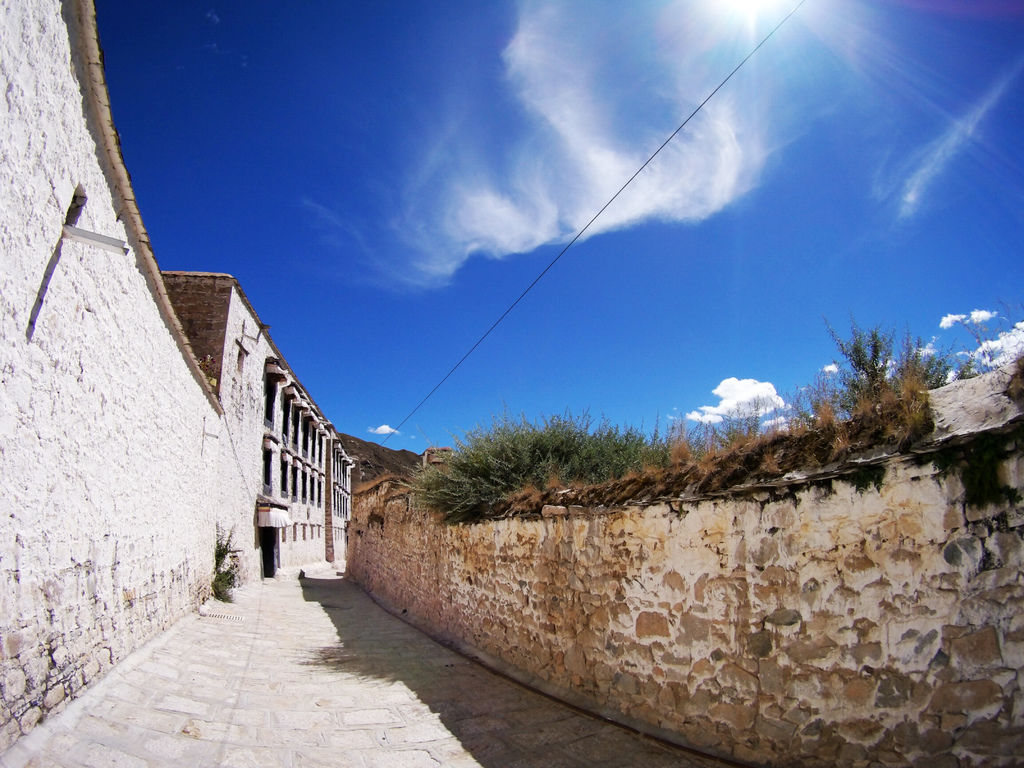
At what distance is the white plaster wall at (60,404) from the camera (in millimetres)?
3443

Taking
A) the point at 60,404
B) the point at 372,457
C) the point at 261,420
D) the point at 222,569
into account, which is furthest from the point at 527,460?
the point at 372,457

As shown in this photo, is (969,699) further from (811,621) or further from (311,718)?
(311,718)

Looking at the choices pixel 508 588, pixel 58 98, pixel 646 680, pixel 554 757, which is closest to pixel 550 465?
pixel 508 588

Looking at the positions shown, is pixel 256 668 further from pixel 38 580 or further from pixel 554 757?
pixel 554 757

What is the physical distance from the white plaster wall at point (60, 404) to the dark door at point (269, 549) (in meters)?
13.4

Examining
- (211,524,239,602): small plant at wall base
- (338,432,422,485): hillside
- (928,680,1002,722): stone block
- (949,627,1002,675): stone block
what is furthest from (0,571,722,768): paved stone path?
(338,432,422,485): hillside

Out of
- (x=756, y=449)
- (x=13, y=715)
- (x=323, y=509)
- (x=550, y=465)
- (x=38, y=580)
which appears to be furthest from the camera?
(x=323, y=509)

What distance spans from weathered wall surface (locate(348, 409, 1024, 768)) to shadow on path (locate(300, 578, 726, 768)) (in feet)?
0.87

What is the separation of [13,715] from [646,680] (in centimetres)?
419

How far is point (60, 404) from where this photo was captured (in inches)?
166

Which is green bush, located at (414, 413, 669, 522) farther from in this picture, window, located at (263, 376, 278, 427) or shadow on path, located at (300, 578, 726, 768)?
window, located at (263, 376, 278, 427)

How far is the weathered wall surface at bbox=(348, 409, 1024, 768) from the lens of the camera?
2848mm

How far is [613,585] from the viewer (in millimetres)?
5051

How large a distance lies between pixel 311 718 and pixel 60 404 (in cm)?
325
